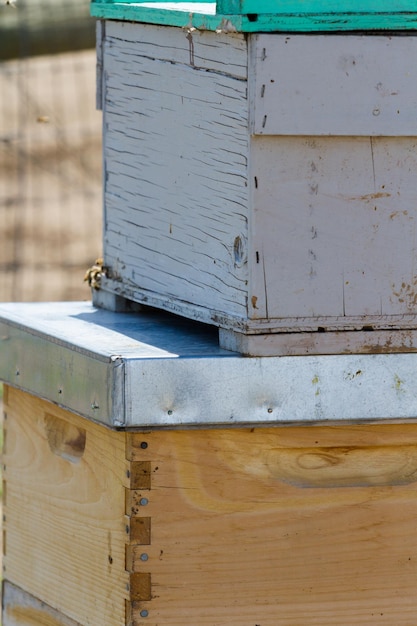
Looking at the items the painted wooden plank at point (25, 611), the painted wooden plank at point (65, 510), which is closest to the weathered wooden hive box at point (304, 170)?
the painted wooden plank at point (65, 510)

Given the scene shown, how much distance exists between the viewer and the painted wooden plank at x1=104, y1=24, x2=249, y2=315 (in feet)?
6.15

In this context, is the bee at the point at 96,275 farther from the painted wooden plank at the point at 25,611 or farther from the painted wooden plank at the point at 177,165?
the painted wooden plank at the point at 25,611

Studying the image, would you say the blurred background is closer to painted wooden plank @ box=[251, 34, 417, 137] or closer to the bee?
the bee

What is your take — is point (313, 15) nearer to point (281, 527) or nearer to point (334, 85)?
point (334, 85)


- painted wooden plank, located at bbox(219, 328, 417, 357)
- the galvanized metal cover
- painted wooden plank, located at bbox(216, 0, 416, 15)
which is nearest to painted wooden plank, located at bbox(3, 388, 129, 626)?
the galvanized metal cover

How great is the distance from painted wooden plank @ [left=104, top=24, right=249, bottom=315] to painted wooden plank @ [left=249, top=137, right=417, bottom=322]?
40 millimetres

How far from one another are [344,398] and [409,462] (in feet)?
0.67

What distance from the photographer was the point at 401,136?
1859 mm

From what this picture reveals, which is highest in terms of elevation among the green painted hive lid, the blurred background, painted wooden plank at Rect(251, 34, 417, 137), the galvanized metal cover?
the green painted hive lid

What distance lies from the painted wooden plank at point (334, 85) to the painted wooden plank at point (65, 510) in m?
0.57

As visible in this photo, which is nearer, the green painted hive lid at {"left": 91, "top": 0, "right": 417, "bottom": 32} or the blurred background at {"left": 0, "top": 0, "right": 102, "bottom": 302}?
the green painted hive lid at {"left": 91, "top": 0, "right": 417, "bottom": 32}

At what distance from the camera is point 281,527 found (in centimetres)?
195

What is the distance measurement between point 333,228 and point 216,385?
30 centimetres

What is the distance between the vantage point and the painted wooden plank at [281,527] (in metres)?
1.91
